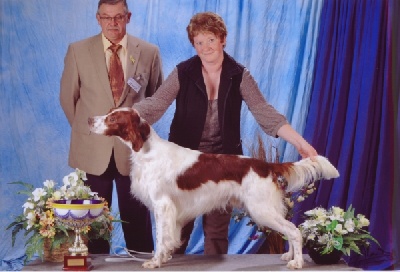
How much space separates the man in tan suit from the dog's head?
0.62 m

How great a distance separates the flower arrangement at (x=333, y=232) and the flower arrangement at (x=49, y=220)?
110cm

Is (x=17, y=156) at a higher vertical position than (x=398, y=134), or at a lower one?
lower

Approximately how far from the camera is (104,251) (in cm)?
399

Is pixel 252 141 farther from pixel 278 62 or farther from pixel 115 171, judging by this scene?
pixel 115 171

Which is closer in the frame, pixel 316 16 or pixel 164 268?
pixel 164 268

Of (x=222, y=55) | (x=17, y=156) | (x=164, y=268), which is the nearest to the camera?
(x=164, y=268)

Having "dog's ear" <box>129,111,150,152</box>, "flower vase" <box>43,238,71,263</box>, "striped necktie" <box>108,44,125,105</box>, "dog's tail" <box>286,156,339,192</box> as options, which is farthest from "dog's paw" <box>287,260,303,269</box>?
"striped necktie" <box>108,44,125,105</box>

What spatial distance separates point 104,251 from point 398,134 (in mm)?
2202

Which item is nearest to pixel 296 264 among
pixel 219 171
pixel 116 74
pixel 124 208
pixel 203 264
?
pixel 203 264

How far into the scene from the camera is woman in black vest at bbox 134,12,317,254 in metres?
3.78

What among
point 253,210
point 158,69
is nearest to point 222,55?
point 158,69

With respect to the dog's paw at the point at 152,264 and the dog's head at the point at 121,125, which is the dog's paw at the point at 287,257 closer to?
the dog's paw at the point at 152,264

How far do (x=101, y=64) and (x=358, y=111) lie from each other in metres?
1.83

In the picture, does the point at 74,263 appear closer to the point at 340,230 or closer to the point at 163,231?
the point at 163,231
